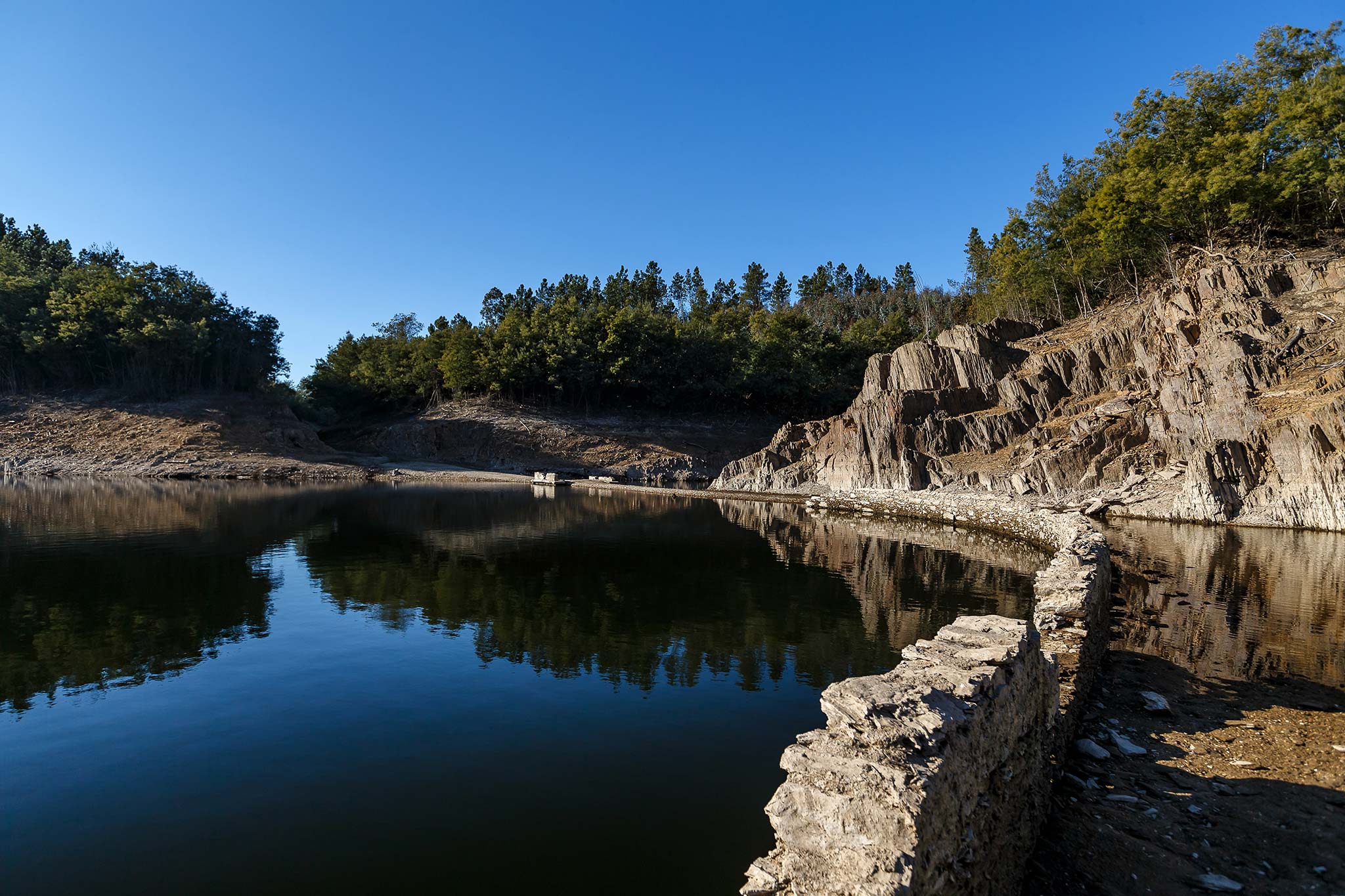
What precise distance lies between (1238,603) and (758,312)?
89.1 meters

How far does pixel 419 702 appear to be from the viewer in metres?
→ 12.1

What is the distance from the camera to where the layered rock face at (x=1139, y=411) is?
3503 cm

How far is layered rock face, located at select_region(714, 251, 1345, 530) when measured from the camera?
35.0m

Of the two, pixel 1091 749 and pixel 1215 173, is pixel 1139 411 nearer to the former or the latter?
pixel 1215 173

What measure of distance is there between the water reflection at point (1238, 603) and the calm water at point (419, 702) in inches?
157

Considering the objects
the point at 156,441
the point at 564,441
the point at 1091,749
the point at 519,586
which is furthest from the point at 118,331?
the point at 1091,749

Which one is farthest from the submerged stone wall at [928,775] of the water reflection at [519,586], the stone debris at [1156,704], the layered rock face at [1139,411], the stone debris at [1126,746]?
the layered rock face at [1139,411]

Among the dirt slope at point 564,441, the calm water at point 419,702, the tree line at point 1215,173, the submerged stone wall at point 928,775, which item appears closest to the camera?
the submerged stone wall at point 928,775

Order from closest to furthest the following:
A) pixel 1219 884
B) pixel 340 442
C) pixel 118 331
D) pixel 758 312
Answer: pixel 1219 884 → pixel 118 331 → pixel 340 442 → pixel 758 312

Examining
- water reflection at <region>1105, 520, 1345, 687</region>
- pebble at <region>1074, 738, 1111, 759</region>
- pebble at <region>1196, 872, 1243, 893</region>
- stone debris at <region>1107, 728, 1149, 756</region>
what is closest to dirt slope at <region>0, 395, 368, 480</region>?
water reflection at <region>1105, 520, 1345, 687</region>

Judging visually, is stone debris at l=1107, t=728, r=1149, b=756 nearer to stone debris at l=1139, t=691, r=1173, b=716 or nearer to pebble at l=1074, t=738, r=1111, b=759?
pebble at l=1074, t=738, r=1111, b=759

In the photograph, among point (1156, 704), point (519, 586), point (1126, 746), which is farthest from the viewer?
point (519, 586)

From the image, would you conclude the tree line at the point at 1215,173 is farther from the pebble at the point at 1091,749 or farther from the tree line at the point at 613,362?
the pebble at the point at 1091,749

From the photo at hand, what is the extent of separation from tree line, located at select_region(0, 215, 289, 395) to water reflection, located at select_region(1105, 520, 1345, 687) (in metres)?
89.3
